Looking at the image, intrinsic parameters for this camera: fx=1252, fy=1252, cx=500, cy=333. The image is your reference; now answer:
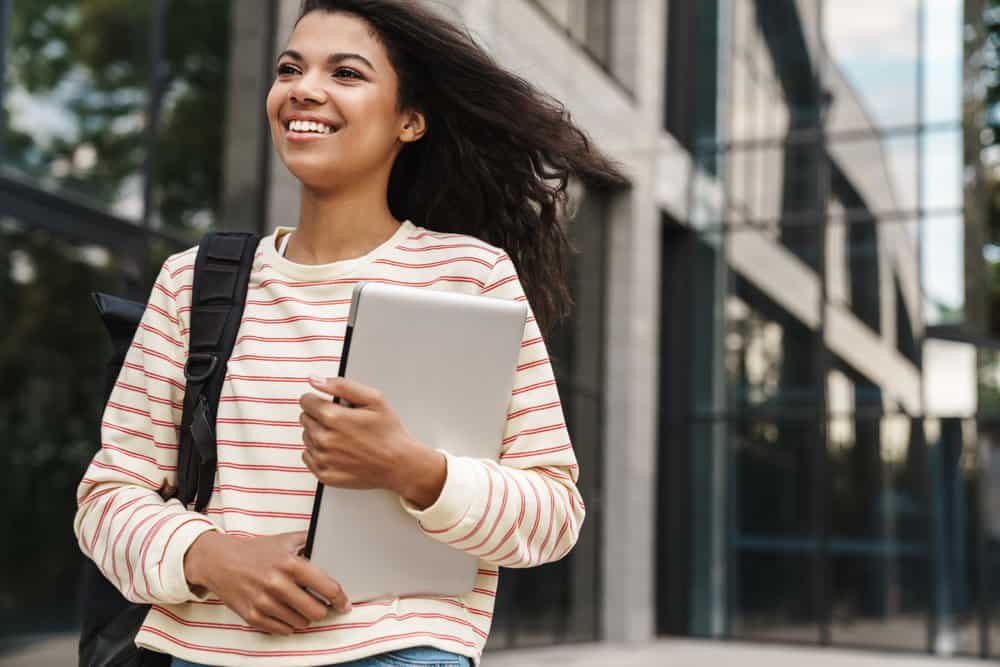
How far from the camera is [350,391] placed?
132cm

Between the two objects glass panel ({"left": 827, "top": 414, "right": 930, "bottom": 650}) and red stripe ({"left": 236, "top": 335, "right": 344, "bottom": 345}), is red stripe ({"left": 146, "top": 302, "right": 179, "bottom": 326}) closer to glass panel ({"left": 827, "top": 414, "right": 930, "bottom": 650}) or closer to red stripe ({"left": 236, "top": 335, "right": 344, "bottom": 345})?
red stripe ({"left": 236, "top": 335, "right": 344, "bottom": 345})

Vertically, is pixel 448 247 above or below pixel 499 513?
above

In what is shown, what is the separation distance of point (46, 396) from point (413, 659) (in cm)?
963

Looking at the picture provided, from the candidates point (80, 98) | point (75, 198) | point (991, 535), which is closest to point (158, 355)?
point (75, 198)

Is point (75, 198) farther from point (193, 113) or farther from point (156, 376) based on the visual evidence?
point (156, 376)

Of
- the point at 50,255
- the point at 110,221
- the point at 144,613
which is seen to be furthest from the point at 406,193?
the point at 50,255

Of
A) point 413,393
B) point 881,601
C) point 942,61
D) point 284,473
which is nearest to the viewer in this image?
point 413,393

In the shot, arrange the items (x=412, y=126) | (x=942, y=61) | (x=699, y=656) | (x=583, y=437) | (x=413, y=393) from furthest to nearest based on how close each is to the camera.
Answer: (x=942, y=61) < (x=583, y=437) < (x=699, y=656) < (x=412, y=126) < (x=413, y=393)

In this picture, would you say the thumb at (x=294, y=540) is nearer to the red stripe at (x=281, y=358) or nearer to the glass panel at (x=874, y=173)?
the red stripe at (x=281, y=358)

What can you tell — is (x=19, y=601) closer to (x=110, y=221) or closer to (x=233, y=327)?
(x=110, y=221)

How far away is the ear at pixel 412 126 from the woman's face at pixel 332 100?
49 mm

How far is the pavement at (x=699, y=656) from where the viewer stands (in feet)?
38.5

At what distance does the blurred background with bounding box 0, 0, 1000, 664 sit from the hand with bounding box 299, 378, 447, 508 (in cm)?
986

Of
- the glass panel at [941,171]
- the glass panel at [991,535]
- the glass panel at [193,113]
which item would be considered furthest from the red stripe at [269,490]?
the glass panel at [941,171]
